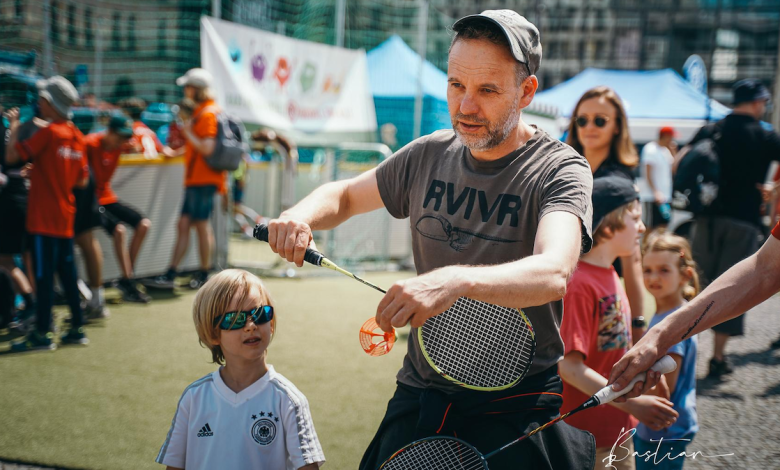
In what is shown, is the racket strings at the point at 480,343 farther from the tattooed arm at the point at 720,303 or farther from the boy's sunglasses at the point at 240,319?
the boy's sunglasses at the point at 240,319

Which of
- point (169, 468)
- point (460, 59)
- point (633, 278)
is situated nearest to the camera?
point (460, 59)

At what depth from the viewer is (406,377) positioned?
2145mm

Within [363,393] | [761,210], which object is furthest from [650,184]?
[363,393]

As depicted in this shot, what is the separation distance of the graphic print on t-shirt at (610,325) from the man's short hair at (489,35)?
112 cm

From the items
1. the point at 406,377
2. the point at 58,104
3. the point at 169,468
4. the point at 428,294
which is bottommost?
the point at 169,468

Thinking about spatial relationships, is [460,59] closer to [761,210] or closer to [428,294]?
[428,294]

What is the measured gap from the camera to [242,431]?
2367 mm

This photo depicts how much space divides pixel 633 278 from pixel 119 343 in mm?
4425

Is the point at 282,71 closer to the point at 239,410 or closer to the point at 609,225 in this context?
the point at 609,225

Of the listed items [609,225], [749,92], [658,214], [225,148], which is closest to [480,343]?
[609,225]

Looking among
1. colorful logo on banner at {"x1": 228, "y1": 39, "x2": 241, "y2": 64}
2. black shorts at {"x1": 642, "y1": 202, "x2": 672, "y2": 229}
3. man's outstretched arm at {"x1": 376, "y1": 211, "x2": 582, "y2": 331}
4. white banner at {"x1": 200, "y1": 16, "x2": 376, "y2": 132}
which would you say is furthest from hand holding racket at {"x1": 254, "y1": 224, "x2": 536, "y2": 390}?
black shorts at {"x1": 642, "y1": 202, "x2": 672, "y2": 229}

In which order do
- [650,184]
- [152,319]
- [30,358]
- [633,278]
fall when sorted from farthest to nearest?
[650,184]
[152,319]
[30,358]
[633,278]

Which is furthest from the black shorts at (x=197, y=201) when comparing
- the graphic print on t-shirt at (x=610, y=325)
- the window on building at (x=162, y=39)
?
the graphic print on t-shirt at (x=610, y=325)

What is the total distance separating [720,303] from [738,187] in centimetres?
409
